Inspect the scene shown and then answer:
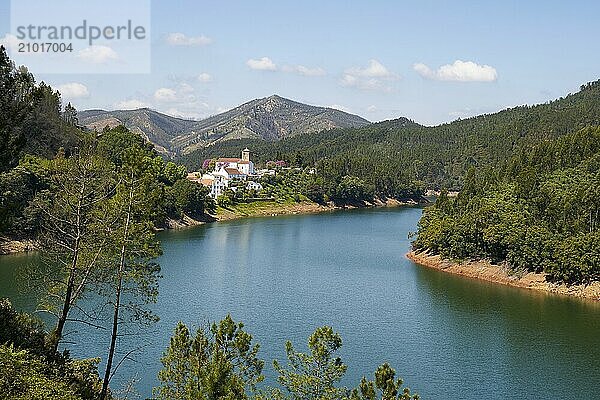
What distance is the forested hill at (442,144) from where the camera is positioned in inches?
3752

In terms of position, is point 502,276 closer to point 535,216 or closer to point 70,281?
point 535,216

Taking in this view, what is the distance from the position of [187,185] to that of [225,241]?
1429 centimetres

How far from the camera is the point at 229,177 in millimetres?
82188

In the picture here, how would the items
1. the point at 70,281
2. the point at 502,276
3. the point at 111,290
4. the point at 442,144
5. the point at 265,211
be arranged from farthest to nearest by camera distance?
the point at 442,144, the point at 265,211, the point at 502,276, the point at 111,290, the point at 70,281

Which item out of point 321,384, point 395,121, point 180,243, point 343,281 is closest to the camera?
point 321,384

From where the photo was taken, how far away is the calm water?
2208 cm

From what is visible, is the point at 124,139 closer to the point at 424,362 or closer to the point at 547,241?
the point at 547,241

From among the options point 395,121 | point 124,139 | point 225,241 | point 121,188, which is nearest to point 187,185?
point 124,139

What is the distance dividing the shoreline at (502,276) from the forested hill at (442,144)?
43446 millimetres

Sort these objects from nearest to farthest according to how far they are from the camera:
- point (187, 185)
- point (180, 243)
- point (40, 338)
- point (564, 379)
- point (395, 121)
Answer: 1. point (40, 338)
2. point (564, 379)
3. point (180, 243)
4. point (187, 185)
5. point (395, 121)

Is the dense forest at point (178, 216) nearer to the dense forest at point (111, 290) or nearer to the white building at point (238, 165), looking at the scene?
the dense forest at point (111, 290)

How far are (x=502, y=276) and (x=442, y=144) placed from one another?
93364mm

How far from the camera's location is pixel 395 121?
194 meters

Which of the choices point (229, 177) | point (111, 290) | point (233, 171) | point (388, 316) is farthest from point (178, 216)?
point (111, 290)
